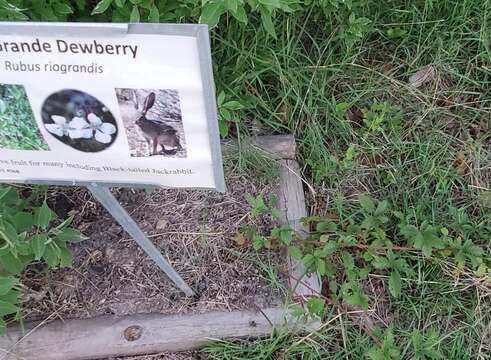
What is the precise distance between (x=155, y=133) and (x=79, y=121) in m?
0.16

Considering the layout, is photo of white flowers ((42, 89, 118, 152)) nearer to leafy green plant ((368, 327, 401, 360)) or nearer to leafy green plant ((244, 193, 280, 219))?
leafy green plant ((244, 193, 280, 219))

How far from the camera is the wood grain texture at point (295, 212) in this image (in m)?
2.01

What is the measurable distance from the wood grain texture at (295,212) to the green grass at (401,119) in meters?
0.11

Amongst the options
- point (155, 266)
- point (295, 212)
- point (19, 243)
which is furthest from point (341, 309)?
point (19, 243)

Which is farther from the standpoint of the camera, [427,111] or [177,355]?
[427,111]

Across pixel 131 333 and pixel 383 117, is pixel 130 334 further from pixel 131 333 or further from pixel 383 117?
pixel 383 117

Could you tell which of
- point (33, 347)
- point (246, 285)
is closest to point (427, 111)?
point (246, 285)

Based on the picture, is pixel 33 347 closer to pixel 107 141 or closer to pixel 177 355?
pixel 177 355

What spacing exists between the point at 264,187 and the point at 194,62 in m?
1.08

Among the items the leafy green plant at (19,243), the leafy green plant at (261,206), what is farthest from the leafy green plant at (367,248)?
the leafy green plant at (19,243)

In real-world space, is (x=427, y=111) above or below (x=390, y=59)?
below

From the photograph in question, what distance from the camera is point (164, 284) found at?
6.55 ft

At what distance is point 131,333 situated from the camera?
1900 mm

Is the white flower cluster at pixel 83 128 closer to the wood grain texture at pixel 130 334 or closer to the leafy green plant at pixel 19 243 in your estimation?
the leafy green plant at pixel 19 243
